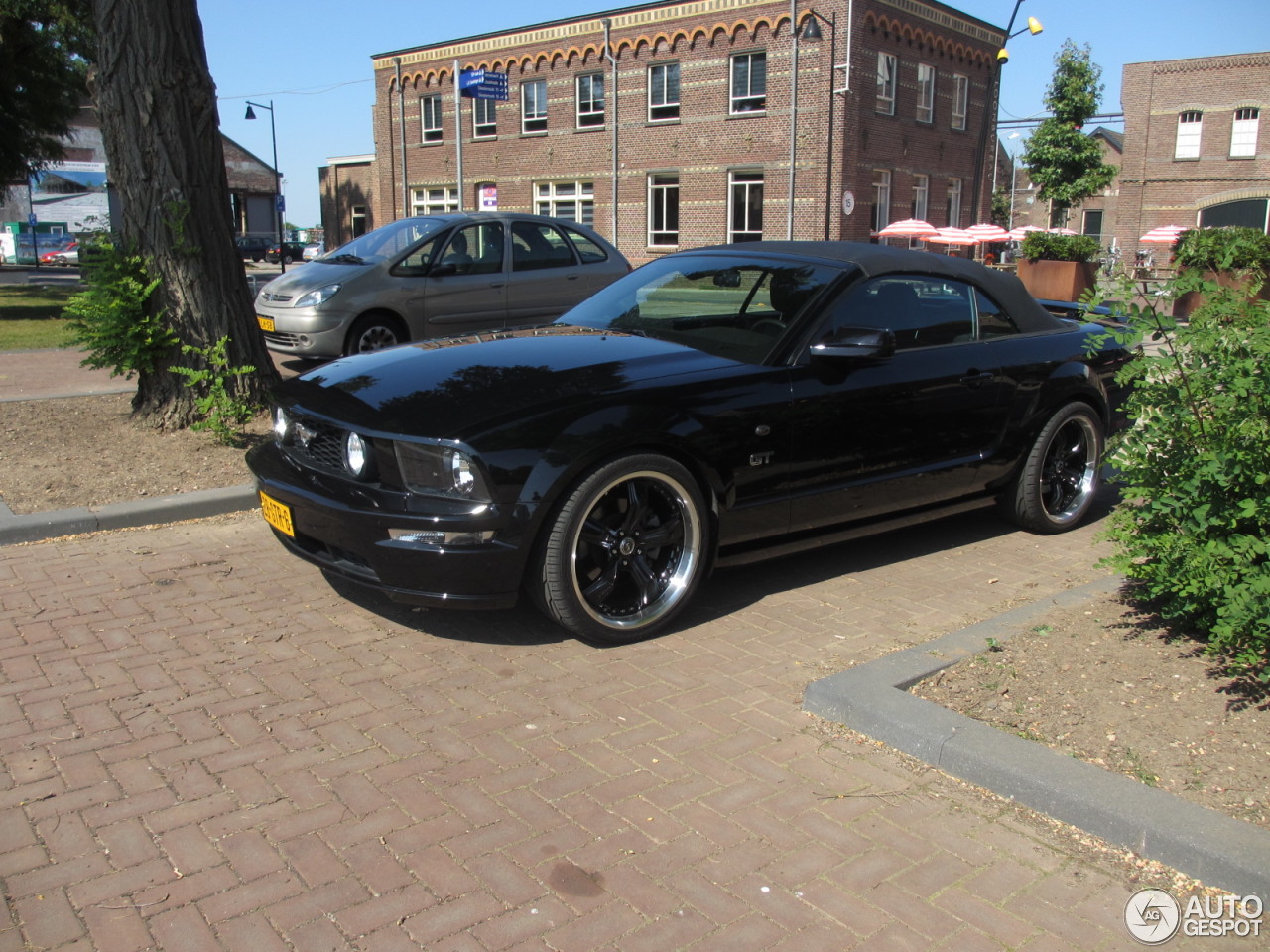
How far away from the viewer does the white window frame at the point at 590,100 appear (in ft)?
111

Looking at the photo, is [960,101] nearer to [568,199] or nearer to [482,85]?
[568,199]

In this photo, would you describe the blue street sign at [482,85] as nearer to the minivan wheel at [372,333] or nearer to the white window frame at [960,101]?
the white window frame at [960,101]

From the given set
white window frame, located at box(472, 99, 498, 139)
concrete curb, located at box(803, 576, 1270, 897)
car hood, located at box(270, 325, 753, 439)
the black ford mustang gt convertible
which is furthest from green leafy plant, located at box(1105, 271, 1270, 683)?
white window frame, located at box(472, 99, 498, 139)

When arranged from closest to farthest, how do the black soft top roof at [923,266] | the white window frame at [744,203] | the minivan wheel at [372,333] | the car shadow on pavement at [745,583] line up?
1. the car shadow on pavement at [745,583]
2. the black soft top roof at [923,266]
3. the minivan wheel at [372,333]
4. the white window frame at [744,203]

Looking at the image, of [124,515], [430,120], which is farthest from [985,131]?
[124,515]

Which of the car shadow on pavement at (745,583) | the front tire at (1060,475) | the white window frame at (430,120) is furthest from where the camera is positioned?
the white window frame at (430,120)

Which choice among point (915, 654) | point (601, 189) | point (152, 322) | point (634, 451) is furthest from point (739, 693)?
point (601, 189)

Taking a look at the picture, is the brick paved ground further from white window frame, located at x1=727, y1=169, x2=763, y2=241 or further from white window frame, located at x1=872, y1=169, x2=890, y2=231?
white window frame, located at x1=872, y1=169, x2=890, y2=231

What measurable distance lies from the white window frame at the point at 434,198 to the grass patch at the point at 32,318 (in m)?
15.9

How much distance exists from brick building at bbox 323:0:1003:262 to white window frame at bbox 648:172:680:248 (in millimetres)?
45

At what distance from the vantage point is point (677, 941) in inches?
99.0

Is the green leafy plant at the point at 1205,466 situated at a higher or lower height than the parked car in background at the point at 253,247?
lower

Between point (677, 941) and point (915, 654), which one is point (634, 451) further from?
point (677, 941)

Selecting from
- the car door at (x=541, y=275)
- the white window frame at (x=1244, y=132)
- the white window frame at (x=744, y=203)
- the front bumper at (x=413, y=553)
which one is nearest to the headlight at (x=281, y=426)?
the front bumper at (x=413, y=553)
